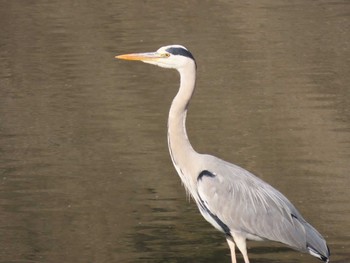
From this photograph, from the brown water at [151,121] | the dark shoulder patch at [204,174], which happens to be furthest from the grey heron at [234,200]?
the brown water at [151,121]

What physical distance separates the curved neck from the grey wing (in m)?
0.16

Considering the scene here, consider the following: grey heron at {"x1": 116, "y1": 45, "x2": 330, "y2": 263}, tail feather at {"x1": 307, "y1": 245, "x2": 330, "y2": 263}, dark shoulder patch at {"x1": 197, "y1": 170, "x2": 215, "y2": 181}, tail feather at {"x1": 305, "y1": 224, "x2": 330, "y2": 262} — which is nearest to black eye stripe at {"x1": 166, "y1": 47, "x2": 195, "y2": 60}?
grey heron at {"x1": 116, "y1": 45, "x2": 330, "y2": 263}

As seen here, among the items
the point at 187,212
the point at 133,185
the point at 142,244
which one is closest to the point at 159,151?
the point at 133,185

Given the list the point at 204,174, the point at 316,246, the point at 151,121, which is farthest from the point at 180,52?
the point at 151,121

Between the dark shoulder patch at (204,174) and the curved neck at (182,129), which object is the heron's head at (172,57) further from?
the dark shoulder patch at (204,174)

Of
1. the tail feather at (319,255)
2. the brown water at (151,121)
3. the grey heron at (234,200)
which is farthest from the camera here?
the brown water at (151,121)

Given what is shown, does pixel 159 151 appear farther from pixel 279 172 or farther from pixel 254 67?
pixel 254 67

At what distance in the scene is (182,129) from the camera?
25.8 feet

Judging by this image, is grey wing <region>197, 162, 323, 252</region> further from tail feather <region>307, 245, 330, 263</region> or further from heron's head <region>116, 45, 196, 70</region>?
heron's head <region>116, 45, 196, 70</region>

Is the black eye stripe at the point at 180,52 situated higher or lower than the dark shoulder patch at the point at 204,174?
higher

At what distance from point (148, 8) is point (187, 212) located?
11515 millimetres

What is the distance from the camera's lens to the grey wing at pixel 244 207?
7.68 metres

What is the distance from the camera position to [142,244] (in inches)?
354

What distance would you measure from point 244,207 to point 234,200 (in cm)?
8
